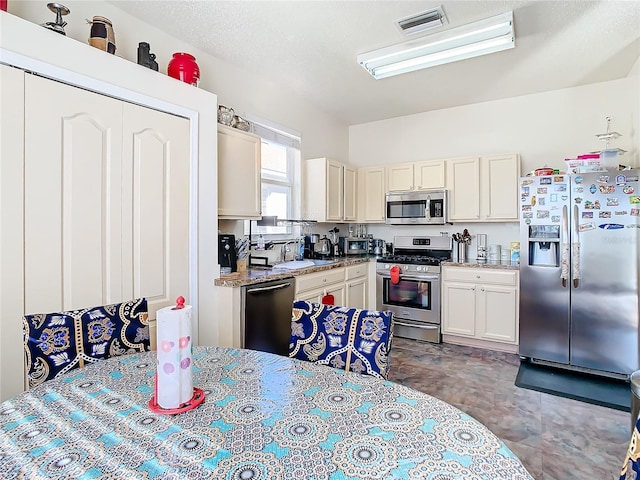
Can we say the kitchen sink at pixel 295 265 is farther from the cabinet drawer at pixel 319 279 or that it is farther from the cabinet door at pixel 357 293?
the cabinet door at pixel 357 293

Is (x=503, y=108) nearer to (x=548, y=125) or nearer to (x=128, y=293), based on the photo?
(x=548, y=125)

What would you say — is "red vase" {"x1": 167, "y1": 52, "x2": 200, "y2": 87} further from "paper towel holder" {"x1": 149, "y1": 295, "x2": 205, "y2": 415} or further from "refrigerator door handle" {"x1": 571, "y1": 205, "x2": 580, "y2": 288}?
"refrigerator door handle" {"x1": 571, "y1": 205, "x2": 580, "y2": 288}

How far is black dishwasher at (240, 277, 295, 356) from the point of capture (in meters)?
2.63

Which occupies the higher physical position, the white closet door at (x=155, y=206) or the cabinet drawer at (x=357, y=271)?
the white closet door at (x=155, y=206)

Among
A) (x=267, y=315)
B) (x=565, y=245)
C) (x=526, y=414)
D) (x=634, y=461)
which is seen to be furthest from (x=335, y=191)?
(x=634, y=461)

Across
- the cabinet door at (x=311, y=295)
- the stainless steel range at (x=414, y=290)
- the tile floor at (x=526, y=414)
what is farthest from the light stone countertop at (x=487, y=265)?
the cabinet door at (x=311, y=295)

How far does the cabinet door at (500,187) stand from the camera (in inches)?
153

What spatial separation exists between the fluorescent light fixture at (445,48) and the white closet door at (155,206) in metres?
1.67

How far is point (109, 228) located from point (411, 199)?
335 cm

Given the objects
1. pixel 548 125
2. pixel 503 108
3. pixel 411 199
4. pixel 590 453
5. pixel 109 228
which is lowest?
pixel 590 453

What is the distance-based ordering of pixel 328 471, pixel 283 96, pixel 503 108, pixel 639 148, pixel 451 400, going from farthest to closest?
1. pixel 503 108
2. pixel 283 96
3. pixel 639 148
4. pixel 451 400
5. pixel 328 471

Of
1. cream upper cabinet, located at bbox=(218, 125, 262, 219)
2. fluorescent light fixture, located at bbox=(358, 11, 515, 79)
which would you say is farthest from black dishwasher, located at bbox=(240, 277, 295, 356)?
fluorescent light fixture, located at bbox=(358, 11, 515, 79)

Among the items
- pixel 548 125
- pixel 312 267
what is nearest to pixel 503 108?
pixel 548 125

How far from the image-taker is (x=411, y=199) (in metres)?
4.41
